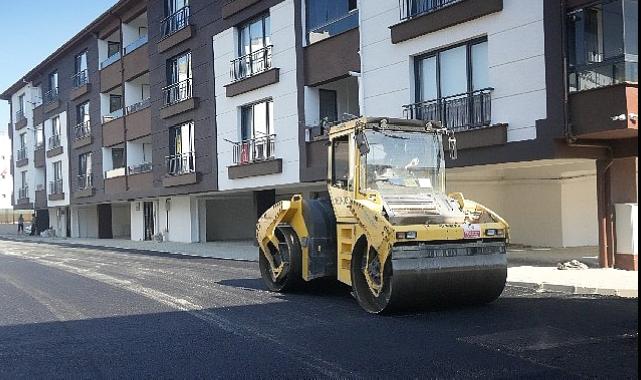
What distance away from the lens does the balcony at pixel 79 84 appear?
39125 millimetres

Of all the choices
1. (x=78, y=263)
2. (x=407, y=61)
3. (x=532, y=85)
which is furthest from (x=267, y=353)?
(x=78, y=263)

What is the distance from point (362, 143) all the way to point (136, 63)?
→ 85.1 ft

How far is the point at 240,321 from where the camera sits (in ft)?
30.4

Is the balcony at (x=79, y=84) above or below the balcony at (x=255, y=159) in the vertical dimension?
above

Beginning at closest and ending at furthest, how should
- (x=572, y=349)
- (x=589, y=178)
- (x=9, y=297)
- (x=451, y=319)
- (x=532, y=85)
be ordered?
(x=572, y=349) → (x=451, y=319) → (x=9, y=297) → (x=532, y=85) → (x=589, y=178)

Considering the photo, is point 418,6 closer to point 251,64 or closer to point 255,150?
point 251,64

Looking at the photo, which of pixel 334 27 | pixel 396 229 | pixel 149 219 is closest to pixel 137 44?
pixel 149 219

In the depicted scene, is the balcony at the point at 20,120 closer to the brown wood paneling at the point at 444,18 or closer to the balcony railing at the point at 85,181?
the balcony railing at the point at 85,181

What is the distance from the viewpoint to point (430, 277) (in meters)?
9.03

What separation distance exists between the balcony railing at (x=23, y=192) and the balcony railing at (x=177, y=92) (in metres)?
26.8

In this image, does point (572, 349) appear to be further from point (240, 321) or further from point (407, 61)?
point (407, 61)

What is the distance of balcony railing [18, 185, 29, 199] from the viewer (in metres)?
51.1

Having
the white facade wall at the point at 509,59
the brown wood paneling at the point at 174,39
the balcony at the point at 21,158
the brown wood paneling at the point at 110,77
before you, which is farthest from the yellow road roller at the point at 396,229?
the balcony at the point at 21,158

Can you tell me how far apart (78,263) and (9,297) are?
851 centimetres
